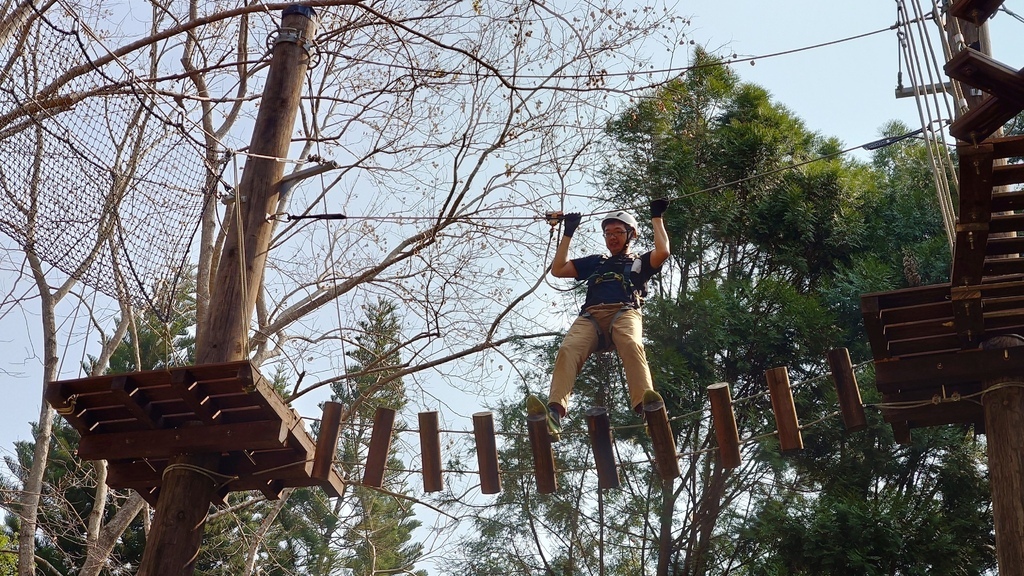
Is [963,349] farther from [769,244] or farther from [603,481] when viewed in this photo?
[769,244]

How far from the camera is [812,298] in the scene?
41.1 ft

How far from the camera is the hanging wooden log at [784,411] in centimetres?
587

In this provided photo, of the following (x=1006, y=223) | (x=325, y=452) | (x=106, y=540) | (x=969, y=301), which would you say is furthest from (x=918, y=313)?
(x=106, y=540)

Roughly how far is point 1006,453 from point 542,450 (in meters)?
2.79

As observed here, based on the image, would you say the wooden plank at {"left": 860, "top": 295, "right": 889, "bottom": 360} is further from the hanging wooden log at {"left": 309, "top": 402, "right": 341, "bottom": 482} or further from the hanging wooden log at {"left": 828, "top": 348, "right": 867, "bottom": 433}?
the hanging wooden log at {"left": 309, "top": 402, "right": 341, "bottom": 482}

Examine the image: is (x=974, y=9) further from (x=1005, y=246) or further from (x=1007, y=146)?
(x=1005, y=246)

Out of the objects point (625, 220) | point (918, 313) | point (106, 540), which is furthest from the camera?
point (106, 540)

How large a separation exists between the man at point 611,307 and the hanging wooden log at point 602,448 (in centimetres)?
20

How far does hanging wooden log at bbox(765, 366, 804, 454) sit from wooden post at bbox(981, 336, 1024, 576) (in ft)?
3.83

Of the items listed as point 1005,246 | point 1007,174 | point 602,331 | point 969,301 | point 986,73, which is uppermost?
point 986,73

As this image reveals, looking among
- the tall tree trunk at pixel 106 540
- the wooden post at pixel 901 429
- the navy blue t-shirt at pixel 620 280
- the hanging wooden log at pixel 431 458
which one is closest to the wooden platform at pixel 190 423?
the hanging wooden log at pixel 431 458

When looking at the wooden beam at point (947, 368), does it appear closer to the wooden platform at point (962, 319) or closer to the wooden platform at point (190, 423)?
the wooden platform at point (962, 319)

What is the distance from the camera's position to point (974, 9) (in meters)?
4.61

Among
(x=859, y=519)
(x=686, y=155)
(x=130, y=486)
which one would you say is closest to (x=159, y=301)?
(x=130, y=486)
